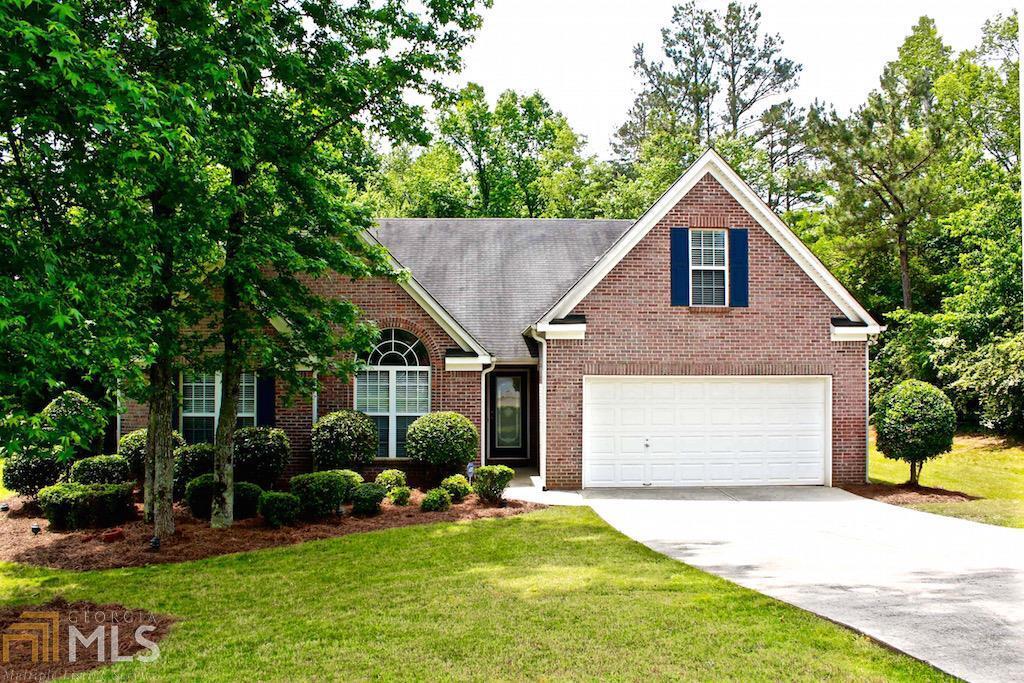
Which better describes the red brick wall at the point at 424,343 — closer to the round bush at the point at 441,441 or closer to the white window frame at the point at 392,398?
the white window frame at the point at 392,398

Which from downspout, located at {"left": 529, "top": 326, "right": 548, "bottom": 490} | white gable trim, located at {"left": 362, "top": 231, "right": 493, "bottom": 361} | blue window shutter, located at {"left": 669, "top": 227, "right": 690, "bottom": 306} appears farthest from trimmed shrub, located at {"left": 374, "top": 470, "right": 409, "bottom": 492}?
blue window shutter, located at {"left": 669, "top": 227, "right": 690, "bottom": 306}

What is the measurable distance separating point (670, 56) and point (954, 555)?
3754 centimetres

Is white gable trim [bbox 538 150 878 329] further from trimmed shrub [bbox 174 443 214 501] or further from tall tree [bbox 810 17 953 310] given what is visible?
tall tree [bbox 810 17 953 310]

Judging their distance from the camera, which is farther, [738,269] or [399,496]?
[738,269]

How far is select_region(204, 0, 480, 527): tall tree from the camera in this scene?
1171 centimetres

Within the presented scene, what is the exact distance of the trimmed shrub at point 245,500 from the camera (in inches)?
511

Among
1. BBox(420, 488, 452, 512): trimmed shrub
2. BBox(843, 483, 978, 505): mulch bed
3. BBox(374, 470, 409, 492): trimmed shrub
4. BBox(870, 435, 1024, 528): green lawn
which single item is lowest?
BBox(870, 435, 1024, 528): green lawn

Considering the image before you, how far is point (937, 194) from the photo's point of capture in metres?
30.4

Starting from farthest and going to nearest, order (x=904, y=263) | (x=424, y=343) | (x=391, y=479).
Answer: (x=904, y=263) < (x=424, y=343) < (x=391, y=479)

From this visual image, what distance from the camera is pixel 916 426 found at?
15.4 m

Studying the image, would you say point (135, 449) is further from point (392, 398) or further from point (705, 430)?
point (705, 430)

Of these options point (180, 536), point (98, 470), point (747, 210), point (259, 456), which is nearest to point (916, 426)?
point (747, 210)

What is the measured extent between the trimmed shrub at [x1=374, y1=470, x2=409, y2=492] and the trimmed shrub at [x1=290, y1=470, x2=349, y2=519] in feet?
5.29

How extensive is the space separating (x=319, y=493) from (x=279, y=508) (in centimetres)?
67
